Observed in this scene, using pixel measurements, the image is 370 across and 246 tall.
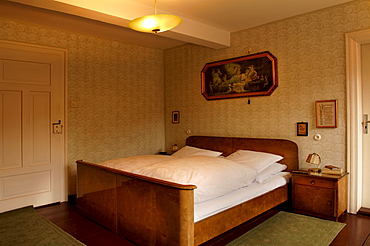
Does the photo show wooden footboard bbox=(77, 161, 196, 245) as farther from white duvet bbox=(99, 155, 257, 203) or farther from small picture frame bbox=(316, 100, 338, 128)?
small picture frame bbox=(316, 100, 338, 128)

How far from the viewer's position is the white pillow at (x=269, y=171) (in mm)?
3262

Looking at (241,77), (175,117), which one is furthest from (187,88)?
(241,77)

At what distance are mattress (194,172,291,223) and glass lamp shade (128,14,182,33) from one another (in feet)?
5.39

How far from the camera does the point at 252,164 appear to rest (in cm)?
347

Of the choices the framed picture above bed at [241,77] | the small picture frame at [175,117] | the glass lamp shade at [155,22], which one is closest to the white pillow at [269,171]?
the framed picture above bed at [241,77]

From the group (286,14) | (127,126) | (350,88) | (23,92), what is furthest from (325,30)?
(23,92)

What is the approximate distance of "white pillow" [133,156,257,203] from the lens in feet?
8.29

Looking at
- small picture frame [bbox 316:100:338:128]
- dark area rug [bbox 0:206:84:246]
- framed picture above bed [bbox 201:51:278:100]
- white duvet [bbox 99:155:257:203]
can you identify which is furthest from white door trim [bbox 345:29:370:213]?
dark area rug [bbox 0:206:84:246]

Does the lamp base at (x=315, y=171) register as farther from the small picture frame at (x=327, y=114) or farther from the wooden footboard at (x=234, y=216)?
the small picture frame at (x=327, y=114)

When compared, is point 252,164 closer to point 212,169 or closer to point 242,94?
point 212,169

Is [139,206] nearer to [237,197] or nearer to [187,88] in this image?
[237,197]

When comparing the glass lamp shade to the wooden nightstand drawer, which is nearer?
the glass lamp shade

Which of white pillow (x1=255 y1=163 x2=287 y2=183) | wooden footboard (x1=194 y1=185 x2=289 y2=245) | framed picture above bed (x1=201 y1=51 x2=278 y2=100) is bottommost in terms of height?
wooden footboard (x1=194 y1=185 x2=289 y2=245)

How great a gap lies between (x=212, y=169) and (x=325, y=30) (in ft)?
7.70
